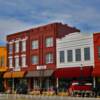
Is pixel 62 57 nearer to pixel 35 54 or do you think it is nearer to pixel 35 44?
pixel 35 54

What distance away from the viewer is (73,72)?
208 ft

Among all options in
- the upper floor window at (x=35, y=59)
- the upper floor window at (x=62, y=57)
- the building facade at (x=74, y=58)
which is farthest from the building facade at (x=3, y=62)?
the upper floor window at (x=62, y=57)

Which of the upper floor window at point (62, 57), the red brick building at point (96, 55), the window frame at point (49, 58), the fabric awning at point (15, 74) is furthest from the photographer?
the fabric awning at point (15, 74)

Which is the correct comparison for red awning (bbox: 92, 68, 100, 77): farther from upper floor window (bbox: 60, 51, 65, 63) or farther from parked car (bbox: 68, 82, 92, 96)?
upper floor window (bbox: 60, 51, 65, 63)

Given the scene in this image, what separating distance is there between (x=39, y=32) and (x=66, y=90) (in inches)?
560

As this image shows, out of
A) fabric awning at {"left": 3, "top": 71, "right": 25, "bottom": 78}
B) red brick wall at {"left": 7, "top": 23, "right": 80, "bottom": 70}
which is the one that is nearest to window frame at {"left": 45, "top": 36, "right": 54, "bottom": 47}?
red brick wall at {"left": 7, "top": 23, "right": 80, "bottom": 70}

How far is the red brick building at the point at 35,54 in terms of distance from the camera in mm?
69938

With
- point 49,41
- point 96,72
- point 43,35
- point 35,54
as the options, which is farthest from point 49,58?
point 96,72

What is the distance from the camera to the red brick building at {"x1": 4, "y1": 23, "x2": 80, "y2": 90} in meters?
69.9

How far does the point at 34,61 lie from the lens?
73.6m

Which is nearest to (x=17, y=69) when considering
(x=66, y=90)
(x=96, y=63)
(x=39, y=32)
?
(x=39, y=32)

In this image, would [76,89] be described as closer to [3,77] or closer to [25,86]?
[25,86]

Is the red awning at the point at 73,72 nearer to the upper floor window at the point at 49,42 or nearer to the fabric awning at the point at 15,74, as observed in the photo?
the upper floor window at the point at 49,42

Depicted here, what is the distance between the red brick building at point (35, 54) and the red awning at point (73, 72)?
205cm
